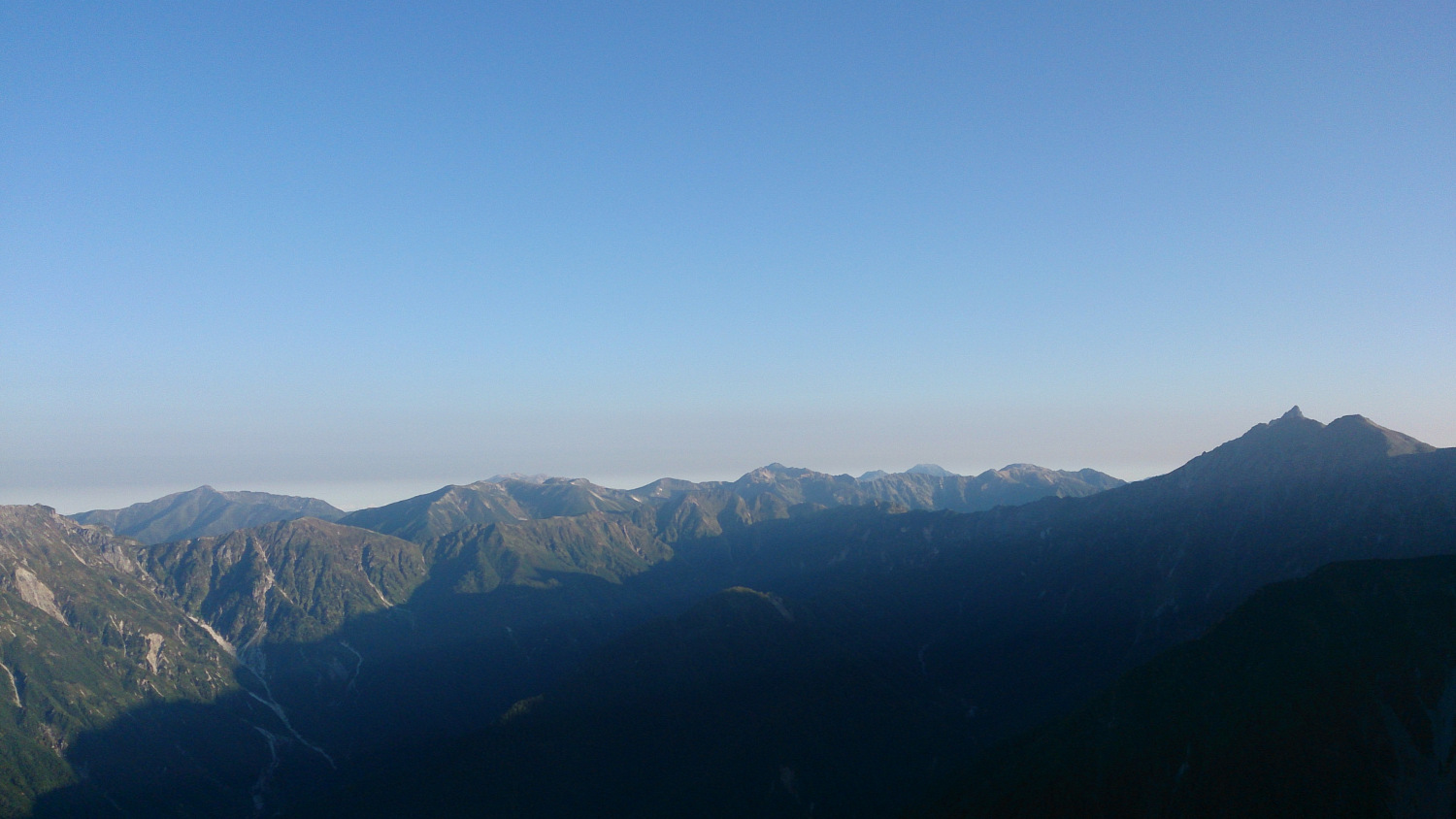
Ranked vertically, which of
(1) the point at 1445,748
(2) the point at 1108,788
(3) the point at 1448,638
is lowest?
(2) the point at 1108,788

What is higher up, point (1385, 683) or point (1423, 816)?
point (1385, 683)

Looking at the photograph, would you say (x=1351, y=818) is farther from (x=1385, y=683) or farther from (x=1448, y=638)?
(x=1448, y=638)

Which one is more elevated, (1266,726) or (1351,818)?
(1266,726)

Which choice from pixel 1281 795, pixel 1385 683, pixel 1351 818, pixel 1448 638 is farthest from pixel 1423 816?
pixel 1448 638

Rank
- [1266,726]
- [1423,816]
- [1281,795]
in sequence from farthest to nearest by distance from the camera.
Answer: [1266,726] → [1281,795] → [1423,816]

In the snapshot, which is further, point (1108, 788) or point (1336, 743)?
point (1108, 788)

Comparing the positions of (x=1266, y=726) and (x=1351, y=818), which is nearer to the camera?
(x=1351, y=818)

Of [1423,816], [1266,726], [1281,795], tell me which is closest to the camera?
[1423,816]

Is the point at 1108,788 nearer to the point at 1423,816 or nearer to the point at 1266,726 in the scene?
the point at 1266,726
